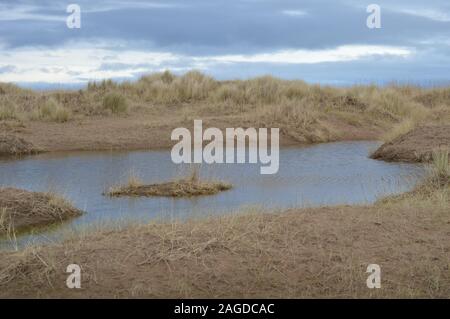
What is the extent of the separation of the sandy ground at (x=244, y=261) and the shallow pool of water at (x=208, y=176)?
63.1 inches

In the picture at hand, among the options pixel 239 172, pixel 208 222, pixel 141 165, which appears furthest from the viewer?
pixel 141 165

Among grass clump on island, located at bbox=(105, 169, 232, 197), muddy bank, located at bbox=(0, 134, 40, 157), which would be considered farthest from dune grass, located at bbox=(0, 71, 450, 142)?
grass clump on island, located at bbox=(105, 169, 232, 197)

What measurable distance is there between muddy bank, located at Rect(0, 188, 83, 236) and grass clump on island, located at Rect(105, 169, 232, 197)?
142cm

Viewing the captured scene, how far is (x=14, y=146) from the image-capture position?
15375mm

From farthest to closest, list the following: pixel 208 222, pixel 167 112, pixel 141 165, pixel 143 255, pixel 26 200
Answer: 1. pixel 167 112
2. pixel 141 165
3. pixel 26 200
4. pixel 208 222
5. pixel 143 255

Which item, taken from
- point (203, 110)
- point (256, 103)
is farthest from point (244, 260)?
point (256, 103)

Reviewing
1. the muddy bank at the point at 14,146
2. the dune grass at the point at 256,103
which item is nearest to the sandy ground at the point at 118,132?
the muddy bank at the point at 14,146

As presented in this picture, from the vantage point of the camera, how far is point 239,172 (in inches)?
507

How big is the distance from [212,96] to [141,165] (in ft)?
32.4

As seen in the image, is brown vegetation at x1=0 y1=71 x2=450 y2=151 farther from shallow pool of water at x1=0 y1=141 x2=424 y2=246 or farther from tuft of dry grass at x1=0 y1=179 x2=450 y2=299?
tuft of dry grass at x1=0 y1=179 x2=450 y2=299

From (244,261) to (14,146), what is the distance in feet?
34.0

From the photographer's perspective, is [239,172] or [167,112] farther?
[167,112]
